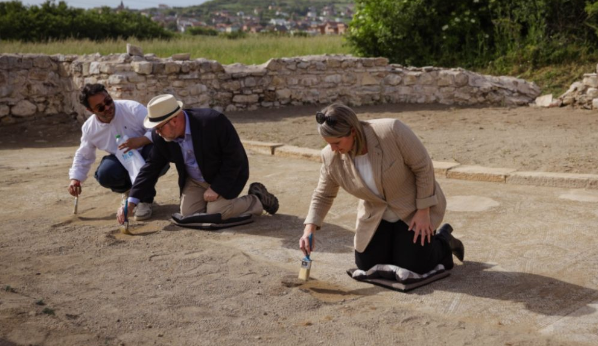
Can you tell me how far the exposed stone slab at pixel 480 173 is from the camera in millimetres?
7316

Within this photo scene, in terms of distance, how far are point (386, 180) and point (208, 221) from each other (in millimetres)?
2092

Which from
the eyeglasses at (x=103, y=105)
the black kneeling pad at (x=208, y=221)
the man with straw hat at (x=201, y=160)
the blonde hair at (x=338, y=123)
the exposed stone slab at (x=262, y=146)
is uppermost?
the blonde hair at (x=338, y=123)

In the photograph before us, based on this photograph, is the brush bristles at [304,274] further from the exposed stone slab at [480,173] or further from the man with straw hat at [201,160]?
the exposed stone slab at [480,173]

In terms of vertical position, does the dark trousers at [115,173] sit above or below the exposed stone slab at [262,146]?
above

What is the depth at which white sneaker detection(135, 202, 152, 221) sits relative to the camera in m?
6.41

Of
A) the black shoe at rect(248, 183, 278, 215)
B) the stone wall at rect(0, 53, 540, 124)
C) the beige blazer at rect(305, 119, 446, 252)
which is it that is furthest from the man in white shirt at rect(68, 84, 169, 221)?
the stone wall at rect(0, 53, 540, 124)

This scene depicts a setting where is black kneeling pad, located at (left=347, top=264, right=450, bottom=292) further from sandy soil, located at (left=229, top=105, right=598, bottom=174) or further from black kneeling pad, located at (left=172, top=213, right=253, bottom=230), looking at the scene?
sandy soil, located at (left=229, top=105, right=598, bottom=174)

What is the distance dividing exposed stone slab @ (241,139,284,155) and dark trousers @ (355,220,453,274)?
4.83 meters

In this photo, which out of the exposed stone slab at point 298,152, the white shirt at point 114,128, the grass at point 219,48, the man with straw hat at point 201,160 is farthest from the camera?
the grass at point 219,48

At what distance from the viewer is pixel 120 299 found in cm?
442

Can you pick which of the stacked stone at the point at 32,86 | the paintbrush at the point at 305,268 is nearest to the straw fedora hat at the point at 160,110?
the paintbrush at the point at 305,268

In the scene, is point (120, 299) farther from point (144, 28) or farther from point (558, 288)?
point (144, 28)

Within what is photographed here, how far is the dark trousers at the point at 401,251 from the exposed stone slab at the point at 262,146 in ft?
15.8

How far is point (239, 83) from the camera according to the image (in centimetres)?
1283
